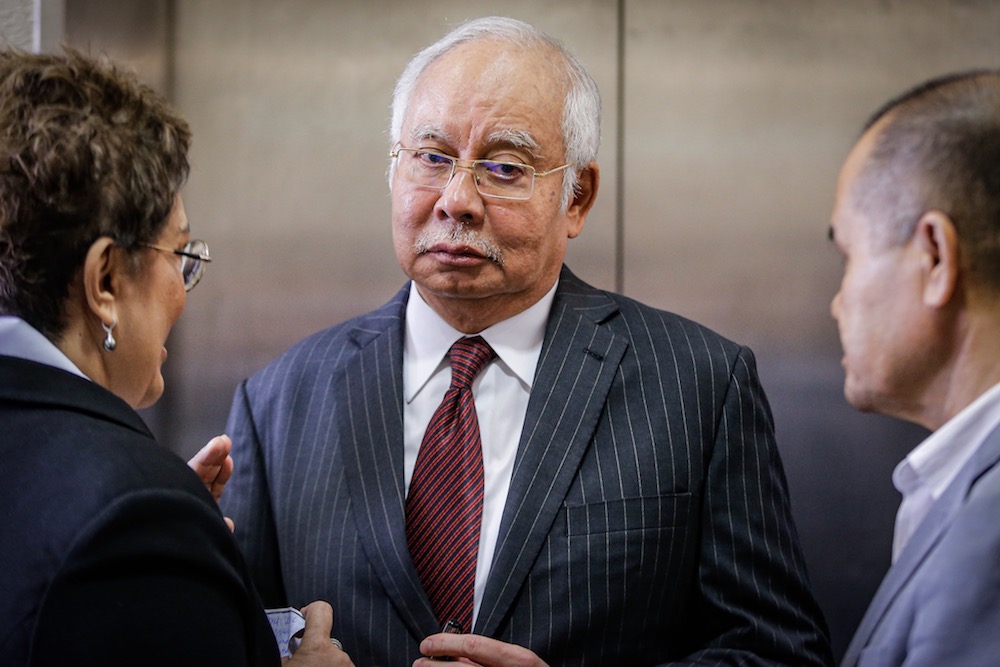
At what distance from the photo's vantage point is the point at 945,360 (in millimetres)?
1419

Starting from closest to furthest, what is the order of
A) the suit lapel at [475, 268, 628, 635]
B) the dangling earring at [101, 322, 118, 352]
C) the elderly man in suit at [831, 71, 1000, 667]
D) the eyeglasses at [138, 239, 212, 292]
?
the elderly man in suit at [831, 71, 1000, 667]
the dangling earring at [101, 322, 118, 352]
the eyeglasses at [138, 239, 212, 292]
the suit lapel at [475, 268, 628, 635]

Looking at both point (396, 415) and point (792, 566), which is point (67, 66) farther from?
point (792, 566)

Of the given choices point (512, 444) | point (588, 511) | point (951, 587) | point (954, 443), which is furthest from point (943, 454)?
point (512, 444)

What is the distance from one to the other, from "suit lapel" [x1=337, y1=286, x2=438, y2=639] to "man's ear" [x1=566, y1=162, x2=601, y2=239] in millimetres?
395

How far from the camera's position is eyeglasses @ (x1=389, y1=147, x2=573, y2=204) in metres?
2.10

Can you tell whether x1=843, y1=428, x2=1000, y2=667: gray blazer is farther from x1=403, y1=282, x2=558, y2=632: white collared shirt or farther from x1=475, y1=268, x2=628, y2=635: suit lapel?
→ x1=403, y1=282, x2=558, y2=632: white collared shirt

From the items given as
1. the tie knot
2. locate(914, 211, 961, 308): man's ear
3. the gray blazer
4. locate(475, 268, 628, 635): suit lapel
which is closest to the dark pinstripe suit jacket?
locate(475, 268, 628, 635): suit lapel

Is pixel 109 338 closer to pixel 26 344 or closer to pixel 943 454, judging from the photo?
pixel 26 344

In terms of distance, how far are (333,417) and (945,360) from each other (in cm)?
121

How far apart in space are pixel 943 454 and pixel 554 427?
771 millimetres

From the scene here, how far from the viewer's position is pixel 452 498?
2002mm

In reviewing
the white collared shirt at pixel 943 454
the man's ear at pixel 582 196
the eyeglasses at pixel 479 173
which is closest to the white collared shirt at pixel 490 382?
the man's ear at pixel 582 196

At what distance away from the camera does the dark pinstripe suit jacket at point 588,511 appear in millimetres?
1911

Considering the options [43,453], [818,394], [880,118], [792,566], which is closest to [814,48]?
[818,394]
